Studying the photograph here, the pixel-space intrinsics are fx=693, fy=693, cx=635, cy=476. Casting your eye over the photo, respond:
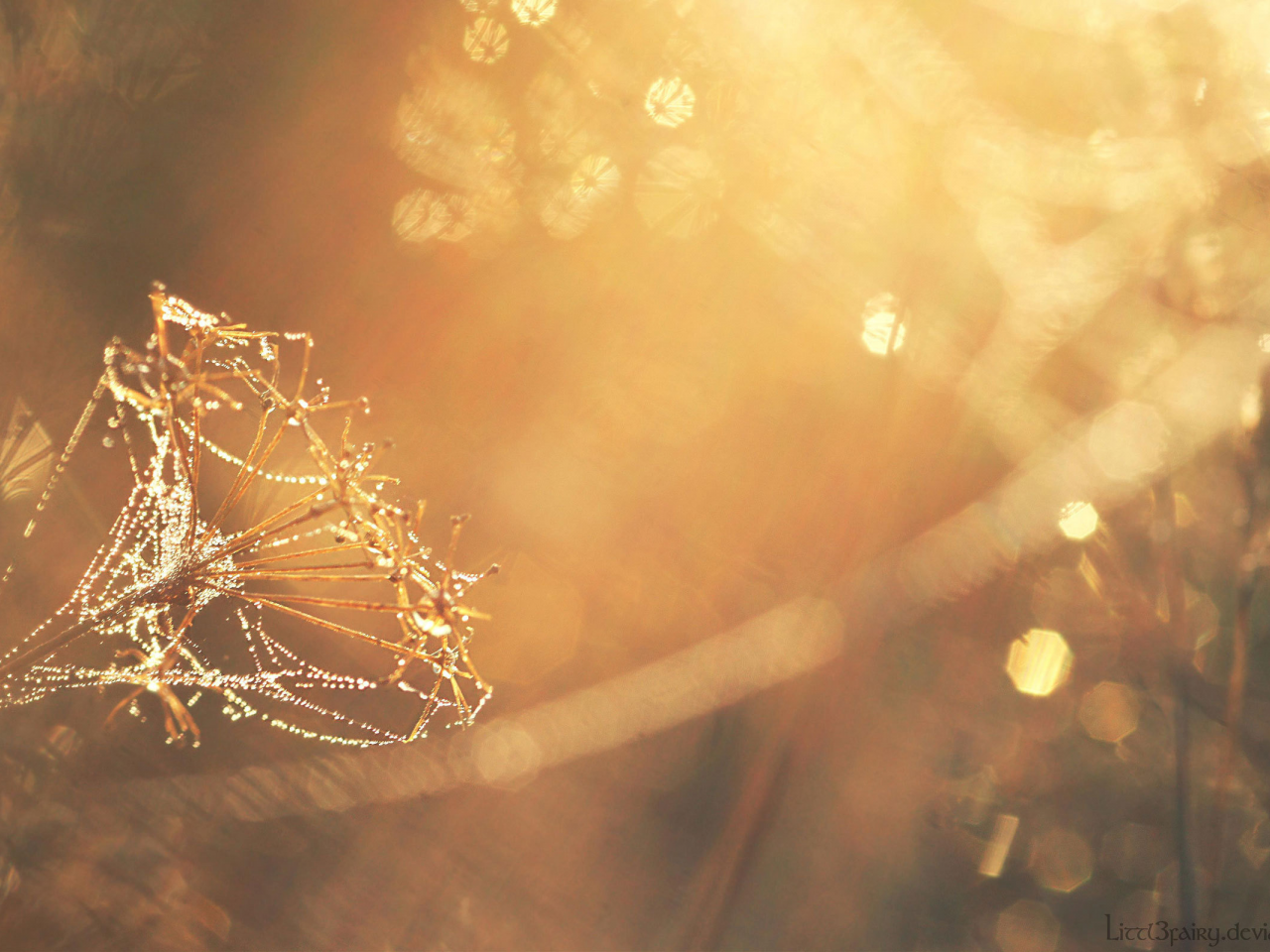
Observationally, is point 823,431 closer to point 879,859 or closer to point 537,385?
point 537,385

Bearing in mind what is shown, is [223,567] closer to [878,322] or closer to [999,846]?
[878,322]

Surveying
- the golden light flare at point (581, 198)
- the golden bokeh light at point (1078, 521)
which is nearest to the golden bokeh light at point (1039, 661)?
the golden bokeh light at point (1078, 521)

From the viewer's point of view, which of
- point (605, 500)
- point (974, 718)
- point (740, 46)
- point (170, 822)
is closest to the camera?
point (170, 822)

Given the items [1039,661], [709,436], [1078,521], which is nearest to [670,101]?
[709,436]

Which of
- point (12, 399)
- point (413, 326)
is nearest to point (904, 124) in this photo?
point (413, 326)

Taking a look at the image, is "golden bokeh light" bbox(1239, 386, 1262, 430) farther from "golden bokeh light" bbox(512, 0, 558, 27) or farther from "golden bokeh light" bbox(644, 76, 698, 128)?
"golden bokeh light" bbox(512, 0, 558, 27)

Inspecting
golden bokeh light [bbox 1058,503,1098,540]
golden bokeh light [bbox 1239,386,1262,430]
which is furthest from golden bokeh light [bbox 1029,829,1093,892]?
golden bokeh light [bbox 1239,386,1262,430]
